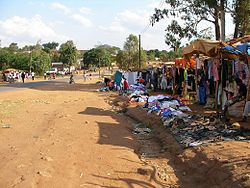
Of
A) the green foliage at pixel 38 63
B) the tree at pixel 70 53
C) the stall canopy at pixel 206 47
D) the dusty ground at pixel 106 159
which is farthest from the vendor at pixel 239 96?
the tree at pixel 70 53

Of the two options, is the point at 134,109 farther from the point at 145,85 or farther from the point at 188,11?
the point at 188,11

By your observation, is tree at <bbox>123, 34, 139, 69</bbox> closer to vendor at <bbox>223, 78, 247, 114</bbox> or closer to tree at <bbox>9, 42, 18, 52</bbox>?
vendor at <bbox>223, 78, 247, 114</bbox>

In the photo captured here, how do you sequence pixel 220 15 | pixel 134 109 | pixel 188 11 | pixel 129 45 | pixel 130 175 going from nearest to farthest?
pixel 130 175
pixel 134 109
pixel 220 15
pixel 188 11
pixel 129 45

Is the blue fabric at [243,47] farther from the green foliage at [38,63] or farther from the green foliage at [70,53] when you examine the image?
the green foliage at [70,53]

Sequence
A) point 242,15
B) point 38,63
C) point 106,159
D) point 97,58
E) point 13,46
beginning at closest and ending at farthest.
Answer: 1. point 106,159
2. point 242,15
3. point 38,63
4. point 97,58
5. point 13,46

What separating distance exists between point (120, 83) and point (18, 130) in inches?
592

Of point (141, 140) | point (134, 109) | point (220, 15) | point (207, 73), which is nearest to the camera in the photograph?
point (141, 140)

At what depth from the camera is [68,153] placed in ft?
27.5

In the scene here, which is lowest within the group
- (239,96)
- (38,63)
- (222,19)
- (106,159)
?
(106,159)

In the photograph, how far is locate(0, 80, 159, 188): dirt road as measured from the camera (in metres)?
6.70

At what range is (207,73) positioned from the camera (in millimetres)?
13391

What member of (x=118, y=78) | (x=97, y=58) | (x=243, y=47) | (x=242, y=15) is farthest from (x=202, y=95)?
(x=97, y=58)

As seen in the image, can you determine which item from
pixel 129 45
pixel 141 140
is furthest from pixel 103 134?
pixel 129 45

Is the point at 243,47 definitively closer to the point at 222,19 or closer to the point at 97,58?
the point at 222,19
